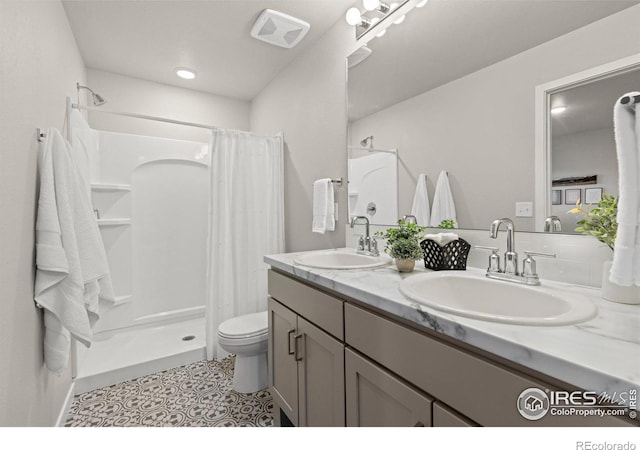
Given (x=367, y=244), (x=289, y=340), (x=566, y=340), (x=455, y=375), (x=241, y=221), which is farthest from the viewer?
(x=241, y=221)

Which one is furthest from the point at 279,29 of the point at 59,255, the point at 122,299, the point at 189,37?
the point at 122,299

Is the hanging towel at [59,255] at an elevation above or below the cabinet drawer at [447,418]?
above

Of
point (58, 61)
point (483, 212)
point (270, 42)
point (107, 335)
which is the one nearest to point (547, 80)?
point (483, 212)

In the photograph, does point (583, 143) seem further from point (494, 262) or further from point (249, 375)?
point (249, 375)

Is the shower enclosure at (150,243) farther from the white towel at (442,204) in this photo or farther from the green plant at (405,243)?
the white towel at (442,204)

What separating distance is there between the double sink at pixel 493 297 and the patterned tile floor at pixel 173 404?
120cm

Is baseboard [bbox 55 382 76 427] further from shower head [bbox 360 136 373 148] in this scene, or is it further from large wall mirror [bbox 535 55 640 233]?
large wall mirror [bbox 535 55 640 233]

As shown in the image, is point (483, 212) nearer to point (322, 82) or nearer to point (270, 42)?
point (322, 82)

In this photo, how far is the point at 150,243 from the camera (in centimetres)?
285

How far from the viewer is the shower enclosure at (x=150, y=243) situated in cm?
235

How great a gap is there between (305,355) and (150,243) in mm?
2267

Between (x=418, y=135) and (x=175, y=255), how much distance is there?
2580 mm

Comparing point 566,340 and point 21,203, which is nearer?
point 566,340

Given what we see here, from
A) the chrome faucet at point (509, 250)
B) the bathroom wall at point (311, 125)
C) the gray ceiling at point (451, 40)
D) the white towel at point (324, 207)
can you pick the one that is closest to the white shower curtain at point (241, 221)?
the bathroom wall at point (311, 125)
